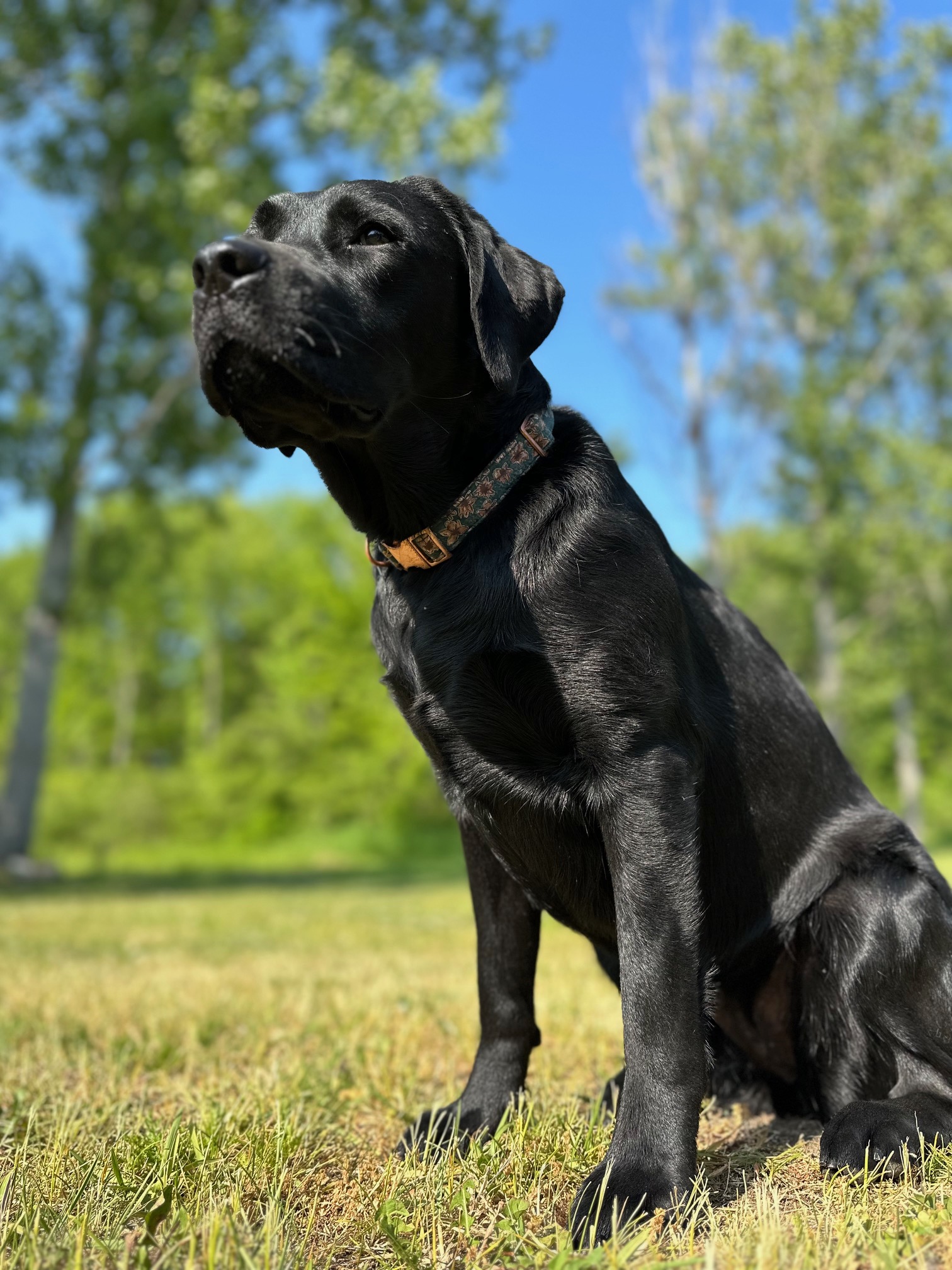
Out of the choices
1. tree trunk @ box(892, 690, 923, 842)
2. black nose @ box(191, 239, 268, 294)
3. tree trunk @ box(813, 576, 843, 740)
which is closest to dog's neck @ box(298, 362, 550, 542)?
black nose @ box(191, 239, 268, 294)

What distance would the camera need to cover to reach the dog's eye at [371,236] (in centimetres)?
221

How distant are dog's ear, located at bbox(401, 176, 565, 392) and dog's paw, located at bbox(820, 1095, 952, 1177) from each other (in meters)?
1.63

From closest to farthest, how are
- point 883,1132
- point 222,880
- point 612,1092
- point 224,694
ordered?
point 883,1132 → point 612,1092 → point 222,880 → point 224,694

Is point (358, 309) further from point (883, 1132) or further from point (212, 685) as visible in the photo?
point (212, 685)

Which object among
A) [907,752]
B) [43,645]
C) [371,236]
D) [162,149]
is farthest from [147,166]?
[907,752]

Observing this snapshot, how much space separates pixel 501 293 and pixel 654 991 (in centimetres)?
146

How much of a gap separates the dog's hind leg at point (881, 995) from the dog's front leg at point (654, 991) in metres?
0.45

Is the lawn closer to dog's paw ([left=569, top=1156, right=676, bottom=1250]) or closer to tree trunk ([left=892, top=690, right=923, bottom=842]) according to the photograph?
dog's paw ([left=569, top=1156, right=676, bottom=1250])

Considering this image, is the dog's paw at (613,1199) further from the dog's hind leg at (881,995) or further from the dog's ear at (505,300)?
the dog's ear at (505,300)

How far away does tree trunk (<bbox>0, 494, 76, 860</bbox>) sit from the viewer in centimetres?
1348

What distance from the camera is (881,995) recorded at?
7.33 ft

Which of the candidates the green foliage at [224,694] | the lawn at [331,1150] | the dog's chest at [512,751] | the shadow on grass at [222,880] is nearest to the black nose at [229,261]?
the dog's chest at [512,751]

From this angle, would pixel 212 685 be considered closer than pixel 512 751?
No

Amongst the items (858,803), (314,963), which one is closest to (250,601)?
(314,963)
